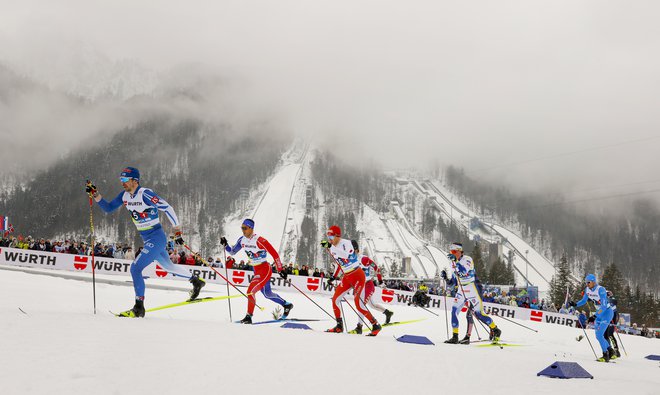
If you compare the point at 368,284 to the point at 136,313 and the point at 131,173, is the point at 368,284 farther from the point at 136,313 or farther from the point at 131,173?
the point at 131,173

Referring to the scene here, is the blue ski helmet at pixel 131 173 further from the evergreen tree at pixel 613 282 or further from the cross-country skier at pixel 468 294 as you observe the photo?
the evergreen tree at pixel 613 282

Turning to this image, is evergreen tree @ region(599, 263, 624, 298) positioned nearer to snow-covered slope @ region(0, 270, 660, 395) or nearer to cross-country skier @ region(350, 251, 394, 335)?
cross-country skier @ region(350, 251, 394, 335)

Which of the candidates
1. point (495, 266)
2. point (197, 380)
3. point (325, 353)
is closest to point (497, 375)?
point (325, 353)

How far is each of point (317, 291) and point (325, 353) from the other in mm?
21626

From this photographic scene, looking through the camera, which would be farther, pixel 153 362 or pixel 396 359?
pixel 396 359

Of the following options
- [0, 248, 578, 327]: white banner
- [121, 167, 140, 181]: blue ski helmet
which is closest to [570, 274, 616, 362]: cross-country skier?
[121, 167, 140, 181]: blue ski helmet

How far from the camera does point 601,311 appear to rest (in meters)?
13.5

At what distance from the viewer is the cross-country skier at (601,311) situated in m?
13.0

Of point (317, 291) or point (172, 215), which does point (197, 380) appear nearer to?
point (172, 215)

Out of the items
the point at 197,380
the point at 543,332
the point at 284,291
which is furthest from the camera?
the point at 284,291

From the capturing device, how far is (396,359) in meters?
7.24

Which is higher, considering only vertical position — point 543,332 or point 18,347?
point 18,347

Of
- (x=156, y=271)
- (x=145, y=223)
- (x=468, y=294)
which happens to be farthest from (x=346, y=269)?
(x=156, y=271)

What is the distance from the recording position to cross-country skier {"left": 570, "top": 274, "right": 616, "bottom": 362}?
13039mm
